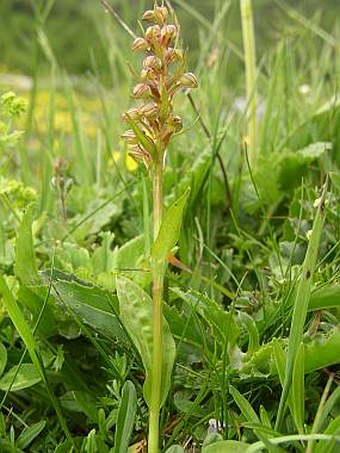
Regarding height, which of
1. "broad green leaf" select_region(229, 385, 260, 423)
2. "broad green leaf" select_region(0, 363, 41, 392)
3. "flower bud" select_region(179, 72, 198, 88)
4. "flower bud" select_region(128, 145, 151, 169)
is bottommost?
"broad green leaf" select_region(229, 385, 260, 423)

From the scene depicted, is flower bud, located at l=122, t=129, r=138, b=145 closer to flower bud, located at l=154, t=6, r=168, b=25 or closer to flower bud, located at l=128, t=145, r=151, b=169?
flower bud, located at l=128, t=145, r=151, b=169

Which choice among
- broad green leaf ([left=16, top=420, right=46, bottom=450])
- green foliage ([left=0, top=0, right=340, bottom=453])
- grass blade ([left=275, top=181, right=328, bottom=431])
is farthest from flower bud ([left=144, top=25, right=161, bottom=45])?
broad green leaf ([left=16, top=420, right=46, bottom=450])

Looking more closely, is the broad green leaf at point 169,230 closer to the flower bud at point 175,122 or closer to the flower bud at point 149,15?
the flower bud at point 175,122

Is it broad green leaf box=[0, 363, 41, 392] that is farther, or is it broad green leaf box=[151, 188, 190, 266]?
broad green leaf box=[0, 363, 41, 392]

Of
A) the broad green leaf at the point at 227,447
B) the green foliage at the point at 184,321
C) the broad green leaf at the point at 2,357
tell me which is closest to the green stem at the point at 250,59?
the green foliage at the point at 184,321

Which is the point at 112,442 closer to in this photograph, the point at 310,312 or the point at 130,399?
the point at 130,399

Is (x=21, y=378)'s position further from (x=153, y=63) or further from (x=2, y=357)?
(x=153, y=63)

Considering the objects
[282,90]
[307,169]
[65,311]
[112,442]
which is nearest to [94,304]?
[65,311]
